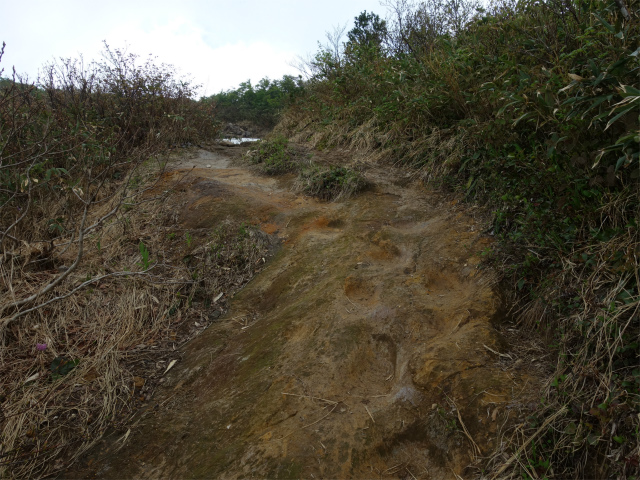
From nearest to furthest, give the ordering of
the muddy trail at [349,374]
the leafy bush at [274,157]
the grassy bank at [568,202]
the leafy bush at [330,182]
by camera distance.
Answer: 1. the grassy bank at [568,202]
2. the muddy trail at [349,374]
3. the leafy bush at [330,182]
4. the leafy bush at [274,157]

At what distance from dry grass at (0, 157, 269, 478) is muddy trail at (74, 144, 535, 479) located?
0.21 meters

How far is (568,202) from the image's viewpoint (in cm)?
204

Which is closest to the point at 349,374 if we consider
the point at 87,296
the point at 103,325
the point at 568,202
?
the point at 568,202

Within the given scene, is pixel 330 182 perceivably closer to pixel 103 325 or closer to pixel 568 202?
pixel 103 325

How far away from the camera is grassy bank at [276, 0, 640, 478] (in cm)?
144

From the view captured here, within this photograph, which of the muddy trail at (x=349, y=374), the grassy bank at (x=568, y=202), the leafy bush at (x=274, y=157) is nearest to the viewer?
the grassy bank at (x=568, y=202)

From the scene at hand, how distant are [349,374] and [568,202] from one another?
4.62 ft

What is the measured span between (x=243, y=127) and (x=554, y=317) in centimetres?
1492

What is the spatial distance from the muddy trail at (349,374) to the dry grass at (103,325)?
0.21m

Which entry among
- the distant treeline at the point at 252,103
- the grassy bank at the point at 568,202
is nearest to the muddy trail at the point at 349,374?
the grassy bank at the point at 568,202

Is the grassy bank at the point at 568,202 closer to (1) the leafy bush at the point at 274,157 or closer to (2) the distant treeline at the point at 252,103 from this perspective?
(1) the leafy bush at the point at 274,157

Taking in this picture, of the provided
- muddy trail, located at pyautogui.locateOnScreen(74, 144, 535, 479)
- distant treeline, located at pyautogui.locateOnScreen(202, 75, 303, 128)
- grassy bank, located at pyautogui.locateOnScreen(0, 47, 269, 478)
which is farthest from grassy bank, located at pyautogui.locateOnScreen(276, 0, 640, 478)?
distant treeline, located at pyautogui.locateOnScreen(202, 75, 303, 128)

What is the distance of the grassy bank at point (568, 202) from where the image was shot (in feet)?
4.73

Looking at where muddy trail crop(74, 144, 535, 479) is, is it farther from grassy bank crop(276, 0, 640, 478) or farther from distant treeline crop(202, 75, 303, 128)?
distant treeline crop(202, 75, 303, 128)
